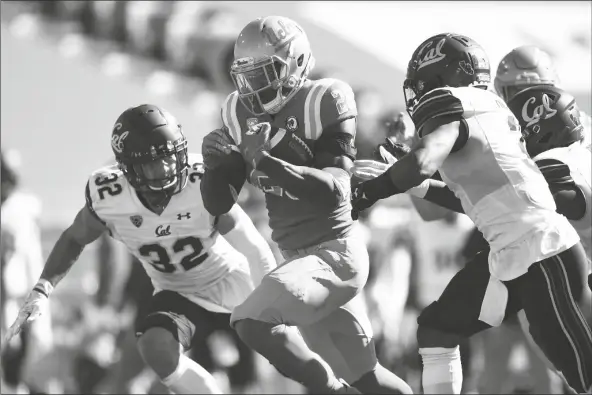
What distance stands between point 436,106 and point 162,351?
1.76 meters

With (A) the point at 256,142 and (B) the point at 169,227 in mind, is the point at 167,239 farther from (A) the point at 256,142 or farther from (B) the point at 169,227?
(A) the point at 256,142

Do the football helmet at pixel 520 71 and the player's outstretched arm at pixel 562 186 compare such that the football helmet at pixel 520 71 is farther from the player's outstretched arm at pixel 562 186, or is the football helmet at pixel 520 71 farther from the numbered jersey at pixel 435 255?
the numbered jersey at pixel 435 255

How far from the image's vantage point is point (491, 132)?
3695mm

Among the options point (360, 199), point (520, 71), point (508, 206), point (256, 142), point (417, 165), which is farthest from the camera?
point (520, 71)

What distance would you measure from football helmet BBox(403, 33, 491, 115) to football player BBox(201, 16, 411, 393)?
0.88 feet

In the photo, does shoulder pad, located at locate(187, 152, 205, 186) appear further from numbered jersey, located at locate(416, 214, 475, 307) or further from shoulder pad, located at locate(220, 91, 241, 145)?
numbered jersey, located at locate(416, 214, 475, 307)

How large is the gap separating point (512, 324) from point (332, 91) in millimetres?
3053

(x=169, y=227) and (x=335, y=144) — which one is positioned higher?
(x=335, y=144)

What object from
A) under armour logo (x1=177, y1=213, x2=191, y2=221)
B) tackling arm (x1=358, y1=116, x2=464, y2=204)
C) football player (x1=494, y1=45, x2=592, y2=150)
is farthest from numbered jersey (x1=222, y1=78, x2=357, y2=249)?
football player (x1=494, y1=45, x2=592, y2=150)

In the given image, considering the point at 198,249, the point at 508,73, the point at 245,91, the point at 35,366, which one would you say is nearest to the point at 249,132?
the point at 245,91

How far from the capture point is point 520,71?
5.54 metres

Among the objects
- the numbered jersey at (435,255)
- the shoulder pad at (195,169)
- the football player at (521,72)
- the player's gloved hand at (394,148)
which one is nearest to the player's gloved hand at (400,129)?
the player's gloved hand at (394,148)

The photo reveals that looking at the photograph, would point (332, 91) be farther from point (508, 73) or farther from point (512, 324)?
point (512, 324)

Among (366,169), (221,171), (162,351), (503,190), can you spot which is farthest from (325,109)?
(162,351)
